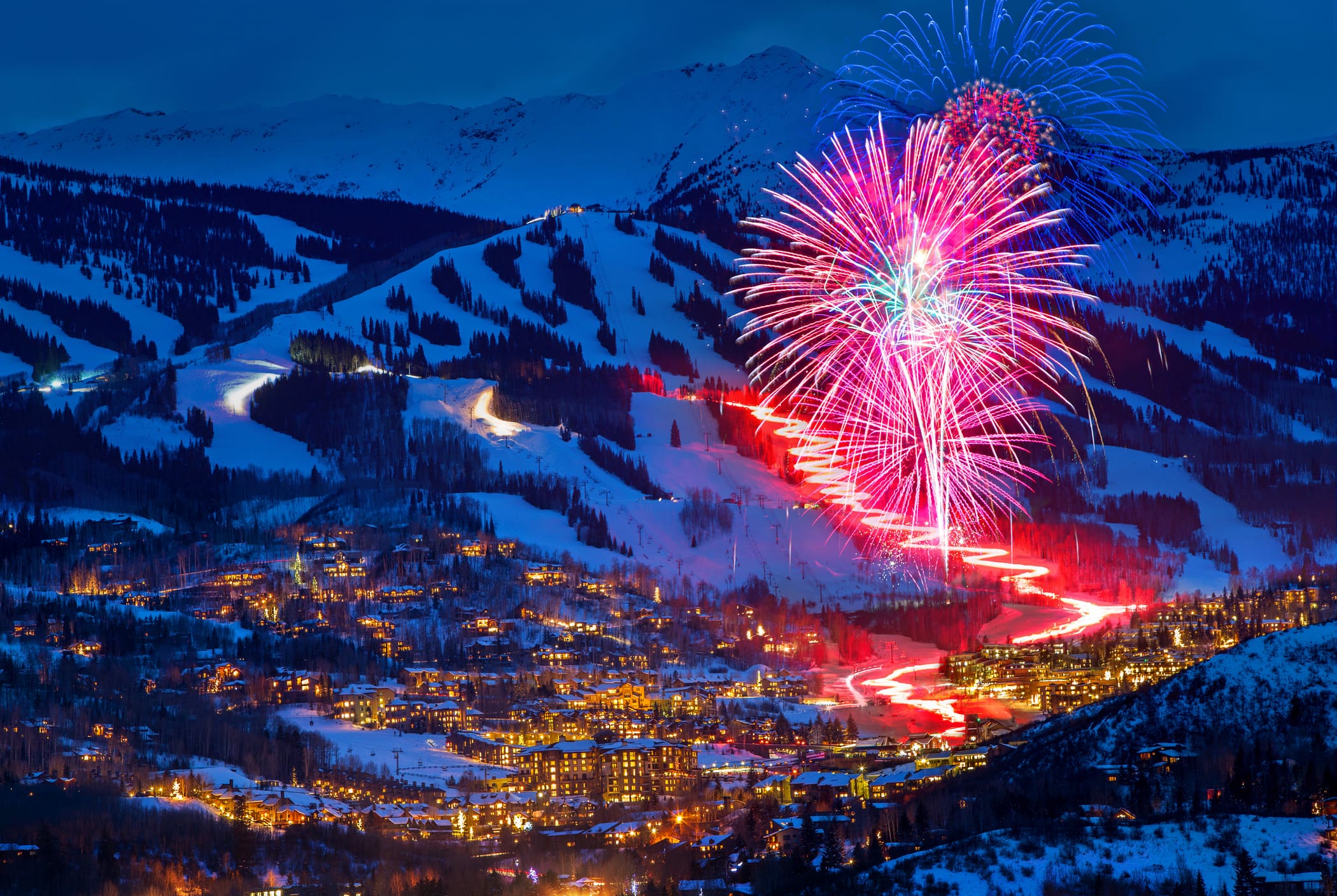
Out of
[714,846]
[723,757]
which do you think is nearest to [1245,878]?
[714,846]

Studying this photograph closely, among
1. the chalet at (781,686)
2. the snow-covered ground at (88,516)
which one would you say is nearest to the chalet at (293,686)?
the chalet at (781,686)

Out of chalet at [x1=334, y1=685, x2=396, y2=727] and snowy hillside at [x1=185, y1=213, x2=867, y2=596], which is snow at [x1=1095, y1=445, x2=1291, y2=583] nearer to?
snowy hillside at [x1=185, y1=213, x2=867, y2=596]

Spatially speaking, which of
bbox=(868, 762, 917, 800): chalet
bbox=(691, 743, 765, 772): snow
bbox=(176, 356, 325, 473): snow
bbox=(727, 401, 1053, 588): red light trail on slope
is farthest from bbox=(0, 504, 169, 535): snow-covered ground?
bbox=(868, 762, 917, 800): chalet

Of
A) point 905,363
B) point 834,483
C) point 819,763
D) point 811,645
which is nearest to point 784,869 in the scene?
point 819,763

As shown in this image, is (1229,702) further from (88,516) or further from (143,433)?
(143,433)

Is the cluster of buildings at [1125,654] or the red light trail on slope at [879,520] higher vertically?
the red light trail on slope at [879,520]

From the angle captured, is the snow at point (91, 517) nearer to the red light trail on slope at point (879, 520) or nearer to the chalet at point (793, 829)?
the red light trail on slope at point (879, 520)
